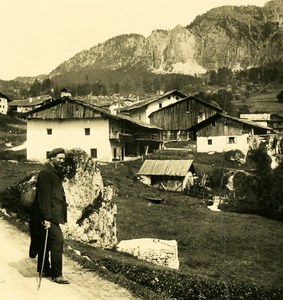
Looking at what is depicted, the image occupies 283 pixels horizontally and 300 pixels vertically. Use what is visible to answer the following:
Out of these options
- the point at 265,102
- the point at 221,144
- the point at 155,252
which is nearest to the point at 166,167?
the point at 221,144

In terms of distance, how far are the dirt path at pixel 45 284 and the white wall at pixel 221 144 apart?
46.3 meters

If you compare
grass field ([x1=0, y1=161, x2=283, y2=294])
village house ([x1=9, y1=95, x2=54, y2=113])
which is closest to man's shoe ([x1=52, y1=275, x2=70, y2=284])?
grass field ([x1=0, y1=161, x2=283, y2=294])

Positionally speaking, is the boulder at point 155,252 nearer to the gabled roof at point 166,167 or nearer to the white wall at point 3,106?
the gabled roof at point 166,167

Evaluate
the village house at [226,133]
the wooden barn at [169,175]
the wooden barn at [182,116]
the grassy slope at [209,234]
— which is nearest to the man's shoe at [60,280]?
the grassy slope at [209,234]

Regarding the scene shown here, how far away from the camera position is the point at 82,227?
15.0m

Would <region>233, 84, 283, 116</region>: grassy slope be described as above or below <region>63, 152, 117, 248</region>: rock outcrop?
above

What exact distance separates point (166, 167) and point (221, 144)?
1668cm

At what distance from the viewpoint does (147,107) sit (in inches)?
2800

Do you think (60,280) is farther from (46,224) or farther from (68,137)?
(68,137)

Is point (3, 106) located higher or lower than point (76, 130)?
higher

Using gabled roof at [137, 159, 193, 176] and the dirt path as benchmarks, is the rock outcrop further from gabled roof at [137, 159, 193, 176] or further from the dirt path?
gabled roof at [137, 159, 193, 176]

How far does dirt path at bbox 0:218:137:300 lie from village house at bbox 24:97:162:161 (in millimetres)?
39805

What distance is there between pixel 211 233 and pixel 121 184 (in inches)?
478

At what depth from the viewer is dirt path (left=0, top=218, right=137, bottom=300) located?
6543 mm
